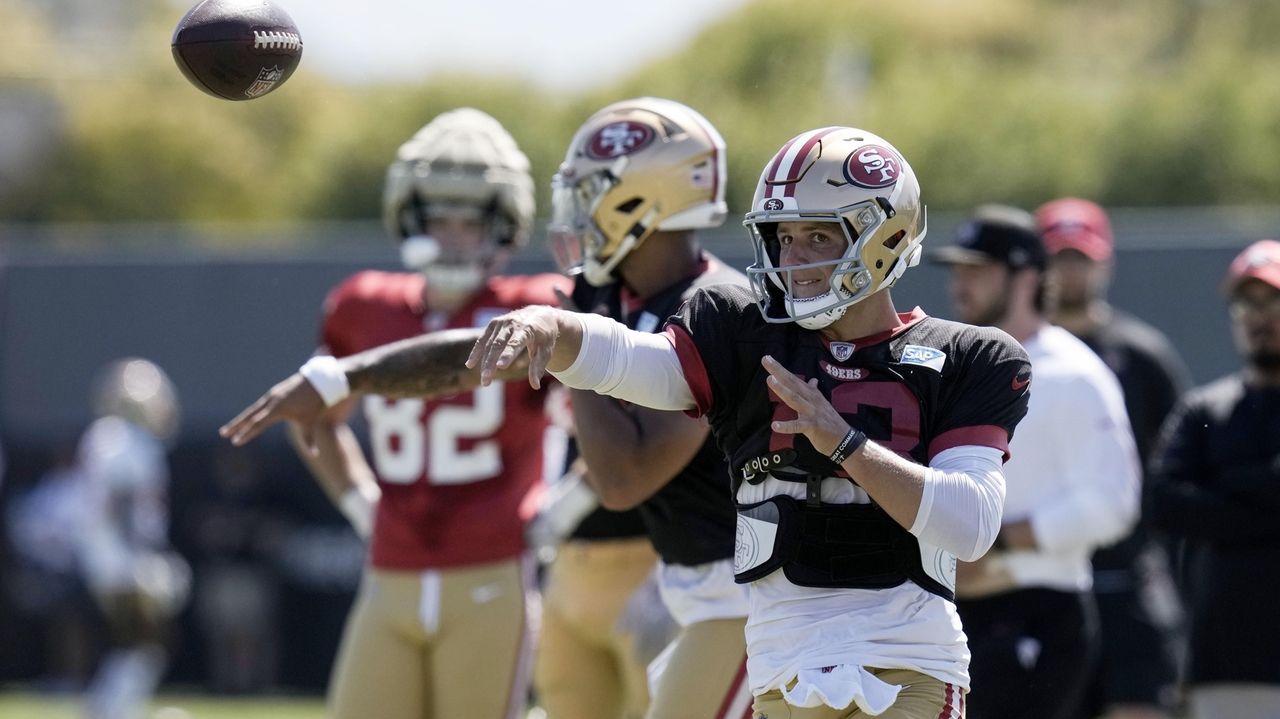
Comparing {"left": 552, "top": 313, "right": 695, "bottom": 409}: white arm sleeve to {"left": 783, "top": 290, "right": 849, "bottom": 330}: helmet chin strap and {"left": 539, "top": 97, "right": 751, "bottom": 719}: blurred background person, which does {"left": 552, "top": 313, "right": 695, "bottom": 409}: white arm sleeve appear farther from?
{"left": 539, "top": 97, "right": 751, "bottom": 719}: blurred background person

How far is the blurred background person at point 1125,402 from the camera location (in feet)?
22.8

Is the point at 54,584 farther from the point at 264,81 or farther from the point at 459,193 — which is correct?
the point at 264,81

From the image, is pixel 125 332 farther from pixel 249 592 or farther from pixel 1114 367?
pixel 1114 367

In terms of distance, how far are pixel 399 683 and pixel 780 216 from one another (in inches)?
80.3

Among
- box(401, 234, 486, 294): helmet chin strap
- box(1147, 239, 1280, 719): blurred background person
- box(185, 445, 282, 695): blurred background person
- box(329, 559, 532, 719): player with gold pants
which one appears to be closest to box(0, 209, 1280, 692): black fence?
box(185, 445, 282, 695): blurred background person

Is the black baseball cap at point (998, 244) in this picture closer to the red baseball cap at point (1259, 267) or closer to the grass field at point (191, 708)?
the red baseball cap at point (1259, 267)

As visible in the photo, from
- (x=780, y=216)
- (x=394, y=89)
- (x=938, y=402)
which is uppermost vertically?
(x=394, y=89)

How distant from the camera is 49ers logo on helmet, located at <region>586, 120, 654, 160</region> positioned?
4.67 metres

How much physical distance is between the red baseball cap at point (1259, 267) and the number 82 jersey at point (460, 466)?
2.13m

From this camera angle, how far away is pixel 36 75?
41219 mm

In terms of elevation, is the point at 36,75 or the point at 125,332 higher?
the point at 36,75

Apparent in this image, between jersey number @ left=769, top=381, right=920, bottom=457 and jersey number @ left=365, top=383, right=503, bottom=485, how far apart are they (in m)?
1.84

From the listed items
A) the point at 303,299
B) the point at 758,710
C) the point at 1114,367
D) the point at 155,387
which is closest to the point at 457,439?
the point at 758,710

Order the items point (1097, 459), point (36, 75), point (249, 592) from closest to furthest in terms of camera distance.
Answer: point (1097, 459), point (249, 592), point (36, 75)
